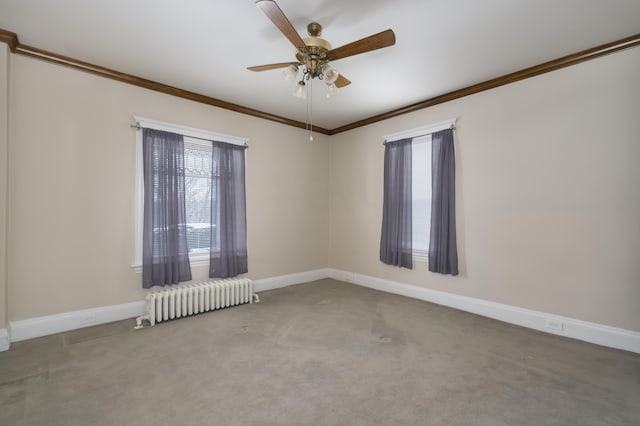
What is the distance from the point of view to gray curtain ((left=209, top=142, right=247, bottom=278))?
4.26 m

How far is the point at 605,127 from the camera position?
116 inches

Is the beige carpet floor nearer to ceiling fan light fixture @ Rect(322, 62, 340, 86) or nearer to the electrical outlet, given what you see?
the electrical outlet

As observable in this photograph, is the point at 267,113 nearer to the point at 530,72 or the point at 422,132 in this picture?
the point at 422,132

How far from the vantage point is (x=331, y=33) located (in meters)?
2.71

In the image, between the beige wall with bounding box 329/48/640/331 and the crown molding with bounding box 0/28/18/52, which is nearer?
the crown molding with bounding box 0/28/18/52

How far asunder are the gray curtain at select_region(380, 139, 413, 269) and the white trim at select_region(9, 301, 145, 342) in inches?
141

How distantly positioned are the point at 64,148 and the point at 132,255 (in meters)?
A: 1.38

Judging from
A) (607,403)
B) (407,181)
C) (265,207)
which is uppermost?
(407,181)

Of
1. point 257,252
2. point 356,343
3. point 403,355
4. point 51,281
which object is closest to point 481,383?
point 403,355

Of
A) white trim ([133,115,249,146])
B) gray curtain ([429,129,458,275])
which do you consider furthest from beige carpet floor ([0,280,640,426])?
white trim ([133,115,249,146])

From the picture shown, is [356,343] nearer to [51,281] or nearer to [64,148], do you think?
[51,281]

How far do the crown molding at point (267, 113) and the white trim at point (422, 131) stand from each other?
1.03 feet

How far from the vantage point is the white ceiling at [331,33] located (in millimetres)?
2391

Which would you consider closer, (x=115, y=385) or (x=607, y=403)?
(x=607, y=403)
